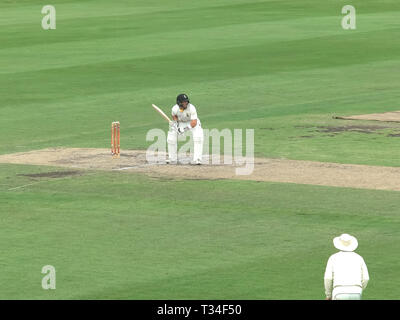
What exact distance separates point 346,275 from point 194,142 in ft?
43.3

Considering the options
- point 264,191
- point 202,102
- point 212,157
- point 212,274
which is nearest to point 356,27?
point 202,102

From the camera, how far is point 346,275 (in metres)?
14.4

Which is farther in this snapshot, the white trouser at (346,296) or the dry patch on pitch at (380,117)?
the dry patch on pitch at (380,117)

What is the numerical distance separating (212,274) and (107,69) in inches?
1026

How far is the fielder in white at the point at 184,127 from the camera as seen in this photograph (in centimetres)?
2722

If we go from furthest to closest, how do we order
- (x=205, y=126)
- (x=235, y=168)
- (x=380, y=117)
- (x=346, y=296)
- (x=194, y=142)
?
(x=380, y=117)
(x=205, y=126)
(x=194, y=142)
(x=235, y=168)
(x=346, y=296)

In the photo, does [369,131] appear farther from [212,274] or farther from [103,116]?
[212,274]

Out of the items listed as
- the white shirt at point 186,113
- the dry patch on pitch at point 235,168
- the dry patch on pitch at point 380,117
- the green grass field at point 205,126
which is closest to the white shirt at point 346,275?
the green grass field at point 205,126

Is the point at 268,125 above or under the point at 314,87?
under

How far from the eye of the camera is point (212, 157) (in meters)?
28.7

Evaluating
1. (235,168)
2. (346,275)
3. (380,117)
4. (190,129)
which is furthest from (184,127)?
(346,275)

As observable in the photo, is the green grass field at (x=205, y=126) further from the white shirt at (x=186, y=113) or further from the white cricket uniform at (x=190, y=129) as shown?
the white shirt at (x=186, y=113)

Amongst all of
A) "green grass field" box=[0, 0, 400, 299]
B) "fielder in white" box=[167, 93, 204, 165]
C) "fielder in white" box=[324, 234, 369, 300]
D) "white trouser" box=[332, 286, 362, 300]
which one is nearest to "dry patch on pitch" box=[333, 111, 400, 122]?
"green grass field" box=[0, 0, 400, 299]

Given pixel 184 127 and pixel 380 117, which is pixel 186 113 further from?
pixel 380 117
